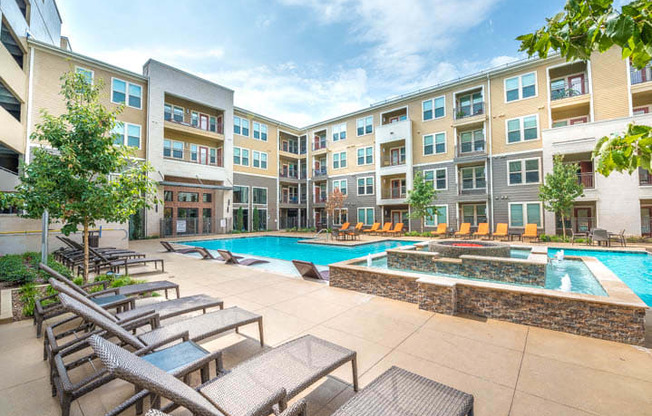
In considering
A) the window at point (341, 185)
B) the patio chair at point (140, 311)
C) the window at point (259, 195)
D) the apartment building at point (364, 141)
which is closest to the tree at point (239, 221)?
the apartment building at point (364, 141)

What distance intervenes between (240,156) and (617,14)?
2711 centimetres

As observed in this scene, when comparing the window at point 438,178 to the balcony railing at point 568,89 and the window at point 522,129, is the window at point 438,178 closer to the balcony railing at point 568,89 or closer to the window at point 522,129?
the window at point 522,129

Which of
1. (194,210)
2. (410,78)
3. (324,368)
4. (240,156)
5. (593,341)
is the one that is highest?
(410,78)

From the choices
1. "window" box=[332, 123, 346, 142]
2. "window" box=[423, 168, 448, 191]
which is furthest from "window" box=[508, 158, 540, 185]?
"window" box=[332, 123, 346, 142]

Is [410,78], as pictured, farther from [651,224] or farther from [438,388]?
[438,388]

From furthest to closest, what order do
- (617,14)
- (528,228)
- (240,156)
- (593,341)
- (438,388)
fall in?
(240,156) → (528,228) → (593,341) → (438,388) → (617,14)

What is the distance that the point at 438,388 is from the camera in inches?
77.1

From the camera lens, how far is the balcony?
22.5 meters

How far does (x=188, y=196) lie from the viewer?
76.8ft

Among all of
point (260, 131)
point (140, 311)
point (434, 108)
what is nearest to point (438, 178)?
point (434, 108)

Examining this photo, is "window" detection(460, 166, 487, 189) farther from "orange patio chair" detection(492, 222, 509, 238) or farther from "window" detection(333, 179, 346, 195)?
"window" detection(333, 179, 346, 195)

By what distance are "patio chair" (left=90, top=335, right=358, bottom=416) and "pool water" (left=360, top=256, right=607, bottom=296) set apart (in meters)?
5.02

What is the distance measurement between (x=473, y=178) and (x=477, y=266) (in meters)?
14.6

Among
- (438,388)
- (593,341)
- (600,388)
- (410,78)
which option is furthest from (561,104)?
(438,388)
